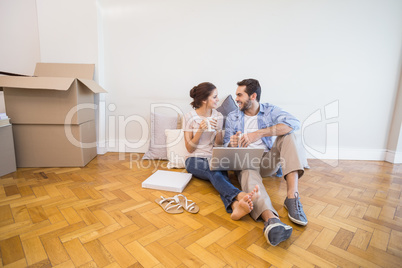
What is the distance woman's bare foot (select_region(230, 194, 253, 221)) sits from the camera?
3.70 feet

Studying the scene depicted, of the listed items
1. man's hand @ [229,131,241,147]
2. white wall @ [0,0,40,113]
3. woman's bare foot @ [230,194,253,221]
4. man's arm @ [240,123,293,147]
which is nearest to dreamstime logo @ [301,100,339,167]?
man's arm @ [240,123,293,147]

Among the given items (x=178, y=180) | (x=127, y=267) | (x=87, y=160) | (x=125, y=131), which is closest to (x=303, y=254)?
(x=127, y=267)

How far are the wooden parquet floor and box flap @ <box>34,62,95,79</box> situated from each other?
1012 millimetres

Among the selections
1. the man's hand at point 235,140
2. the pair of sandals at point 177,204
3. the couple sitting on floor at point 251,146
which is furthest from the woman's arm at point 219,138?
the pair of sandals at point 177,204

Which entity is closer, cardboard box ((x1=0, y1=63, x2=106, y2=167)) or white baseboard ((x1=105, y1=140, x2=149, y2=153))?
cardboard box ((x1=0, y1=63, x2=106, y2=167))

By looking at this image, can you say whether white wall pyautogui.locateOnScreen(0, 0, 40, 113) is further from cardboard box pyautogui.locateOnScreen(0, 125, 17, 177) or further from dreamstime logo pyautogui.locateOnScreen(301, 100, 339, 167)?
dreamstime logo pyautogui.locateOnScreen(301, 100, 339, 167)

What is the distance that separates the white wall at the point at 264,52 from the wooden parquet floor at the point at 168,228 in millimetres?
1109

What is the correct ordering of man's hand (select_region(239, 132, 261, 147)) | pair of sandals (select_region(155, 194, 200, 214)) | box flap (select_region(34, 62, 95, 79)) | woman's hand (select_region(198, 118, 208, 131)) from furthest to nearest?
box flap (select_region(34, 62, 95, 79)), woman's hand (select_region(198, 118, 208, 131)), man's hand (select_region(239, 132, 261, 147)), pair of sandals (select_region(155, 194, 200, 214))

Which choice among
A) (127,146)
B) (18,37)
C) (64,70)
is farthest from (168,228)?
(18,37)

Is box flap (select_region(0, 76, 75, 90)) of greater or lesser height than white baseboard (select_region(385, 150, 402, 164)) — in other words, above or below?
above

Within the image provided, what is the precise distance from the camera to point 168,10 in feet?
7.72

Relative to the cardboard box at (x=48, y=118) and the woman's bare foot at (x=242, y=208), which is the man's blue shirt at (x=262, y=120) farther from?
the cardboard box at (x=48, y=118)

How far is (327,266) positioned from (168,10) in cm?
257

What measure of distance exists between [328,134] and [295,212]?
5.87ft
